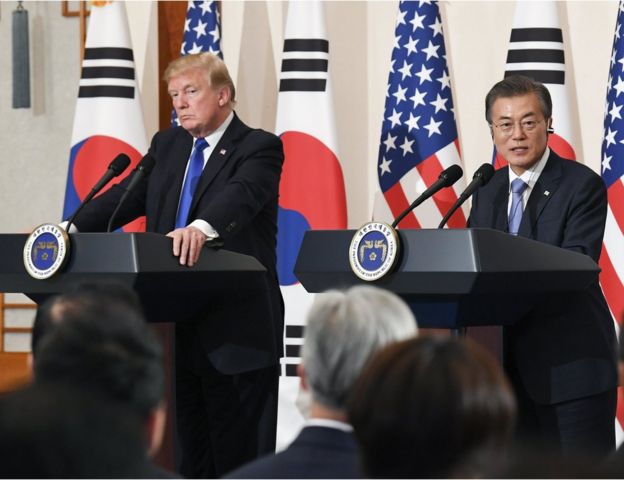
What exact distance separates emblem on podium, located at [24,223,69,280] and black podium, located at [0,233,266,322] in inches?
1.0

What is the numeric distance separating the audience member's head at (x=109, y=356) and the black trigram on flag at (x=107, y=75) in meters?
4.80

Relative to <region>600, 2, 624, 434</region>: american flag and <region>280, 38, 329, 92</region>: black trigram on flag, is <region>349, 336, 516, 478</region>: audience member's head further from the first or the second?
<region>280, 38, 329, 92</region>: black trigram on flag

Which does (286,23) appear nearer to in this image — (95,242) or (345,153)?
(345,153)

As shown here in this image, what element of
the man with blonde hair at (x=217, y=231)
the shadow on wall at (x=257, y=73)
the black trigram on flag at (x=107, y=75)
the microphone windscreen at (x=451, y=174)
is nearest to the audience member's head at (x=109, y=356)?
the man with blonde hair at (x=217, y=231)

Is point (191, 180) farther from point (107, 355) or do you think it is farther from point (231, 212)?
point (107, 355)

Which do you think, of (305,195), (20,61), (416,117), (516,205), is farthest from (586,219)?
(20,61)

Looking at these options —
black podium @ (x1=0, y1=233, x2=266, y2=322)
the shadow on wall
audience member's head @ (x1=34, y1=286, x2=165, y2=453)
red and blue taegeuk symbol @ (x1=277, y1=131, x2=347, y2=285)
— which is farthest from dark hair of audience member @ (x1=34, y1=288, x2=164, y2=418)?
the shadow on wall

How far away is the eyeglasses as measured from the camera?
139 inches

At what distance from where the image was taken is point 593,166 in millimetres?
5988

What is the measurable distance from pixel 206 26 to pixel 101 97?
727mm

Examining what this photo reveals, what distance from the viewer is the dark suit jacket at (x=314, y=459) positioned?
1.62 metres

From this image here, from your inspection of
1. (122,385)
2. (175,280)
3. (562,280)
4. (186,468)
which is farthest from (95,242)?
(122,385)

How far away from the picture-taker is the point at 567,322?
10.7 feet

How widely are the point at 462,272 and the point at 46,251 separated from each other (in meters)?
1.22
